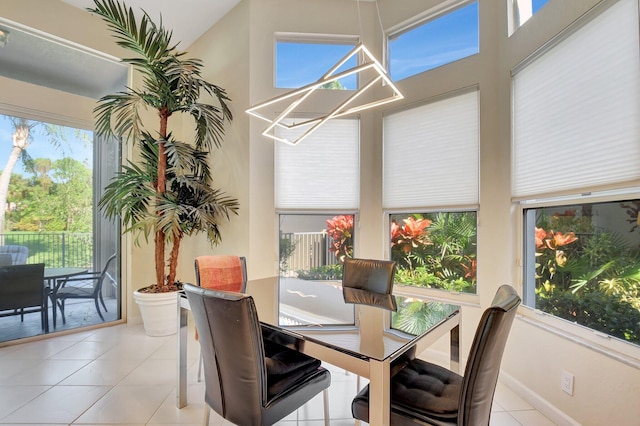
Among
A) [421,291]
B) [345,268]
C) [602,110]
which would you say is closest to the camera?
[602,110]

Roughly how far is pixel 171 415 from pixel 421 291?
229 centimetres

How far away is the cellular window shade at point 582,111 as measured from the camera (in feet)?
5.15

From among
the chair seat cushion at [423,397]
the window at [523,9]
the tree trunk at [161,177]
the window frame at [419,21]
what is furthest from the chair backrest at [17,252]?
the window at [523,9]

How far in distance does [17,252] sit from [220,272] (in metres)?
2.35

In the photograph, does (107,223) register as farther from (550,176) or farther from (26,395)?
(550,176)

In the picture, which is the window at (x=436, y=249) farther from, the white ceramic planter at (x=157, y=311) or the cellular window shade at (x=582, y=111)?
the white ceramic planter at (x=157, y=311)

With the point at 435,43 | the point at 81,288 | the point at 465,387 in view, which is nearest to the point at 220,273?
the point at 465,387

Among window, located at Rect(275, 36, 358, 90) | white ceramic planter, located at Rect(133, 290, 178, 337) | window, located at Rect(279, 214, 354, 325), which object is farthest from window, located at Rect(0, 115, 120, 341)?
window, located at Rect(275, 36, 358, 90)

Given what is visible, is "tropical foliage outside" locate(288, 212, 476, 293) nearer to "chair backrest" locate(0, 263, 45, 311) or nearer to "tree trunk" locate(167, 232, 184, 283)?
"tree trunk" locate(167, 232, 184, 283)

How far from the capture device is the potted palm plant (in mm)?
3033

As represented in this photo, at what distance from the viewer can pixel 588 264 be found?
1.85 m

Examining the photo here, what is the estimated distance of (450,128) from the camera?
2.74 meters

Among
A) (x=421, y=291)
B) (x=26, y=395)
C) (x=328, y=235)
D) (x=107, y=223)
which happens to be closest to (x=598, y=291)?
(x=421, y=291)

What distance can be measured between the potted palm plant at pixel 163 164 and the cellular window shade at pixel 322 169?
68cm
